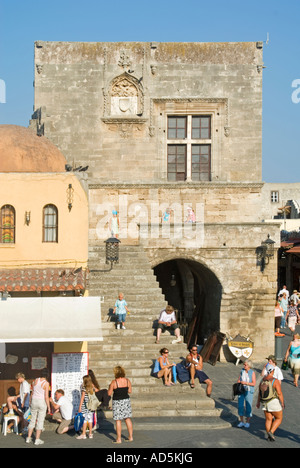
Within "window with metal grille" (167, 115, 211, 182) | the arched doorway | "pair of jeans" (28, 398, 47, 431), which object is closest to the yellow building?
"pair of jeans" (28, 398, 47, 431)

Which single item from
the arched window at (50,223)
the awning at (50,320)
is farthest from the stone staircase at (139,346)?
the arched window at (50,223)

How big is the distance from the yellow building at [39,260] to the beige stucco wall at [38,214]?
0.07ft

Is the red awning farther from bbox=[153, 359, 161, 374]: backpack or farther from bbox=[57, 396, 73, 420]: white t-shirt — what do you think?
bbox=[57, 396, 73, 420]: white t-shirt

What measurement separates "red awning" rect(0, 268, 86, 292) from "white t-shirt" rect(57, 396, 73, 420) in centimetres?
264

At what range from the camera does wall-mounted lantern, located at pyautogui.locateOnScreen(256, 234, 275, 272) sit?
21.0m

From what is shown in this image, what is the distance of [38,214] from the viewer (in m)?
15.7

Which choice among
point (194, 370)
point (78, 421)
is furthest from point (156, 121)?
point (78, 421)

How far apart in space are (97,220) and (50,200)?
7803 mm

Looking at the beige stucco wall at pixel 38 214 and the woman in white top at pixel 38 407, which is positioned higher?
the beige stucco wall at pixel 38 214

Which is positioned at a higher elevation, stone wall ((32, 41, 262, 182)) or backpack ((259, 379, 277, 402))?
stone wall ((32, 41, 262, 182))

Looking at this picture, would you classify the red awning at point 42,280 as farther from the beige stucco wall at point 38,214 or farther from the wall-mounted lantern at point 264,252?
the wall-mounted lantern at point 264,252

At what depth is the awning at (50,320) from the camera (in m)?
13.2

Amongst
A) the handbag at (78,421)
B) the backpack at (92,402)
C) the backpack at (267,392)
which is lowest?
the handbag at (78,421)
